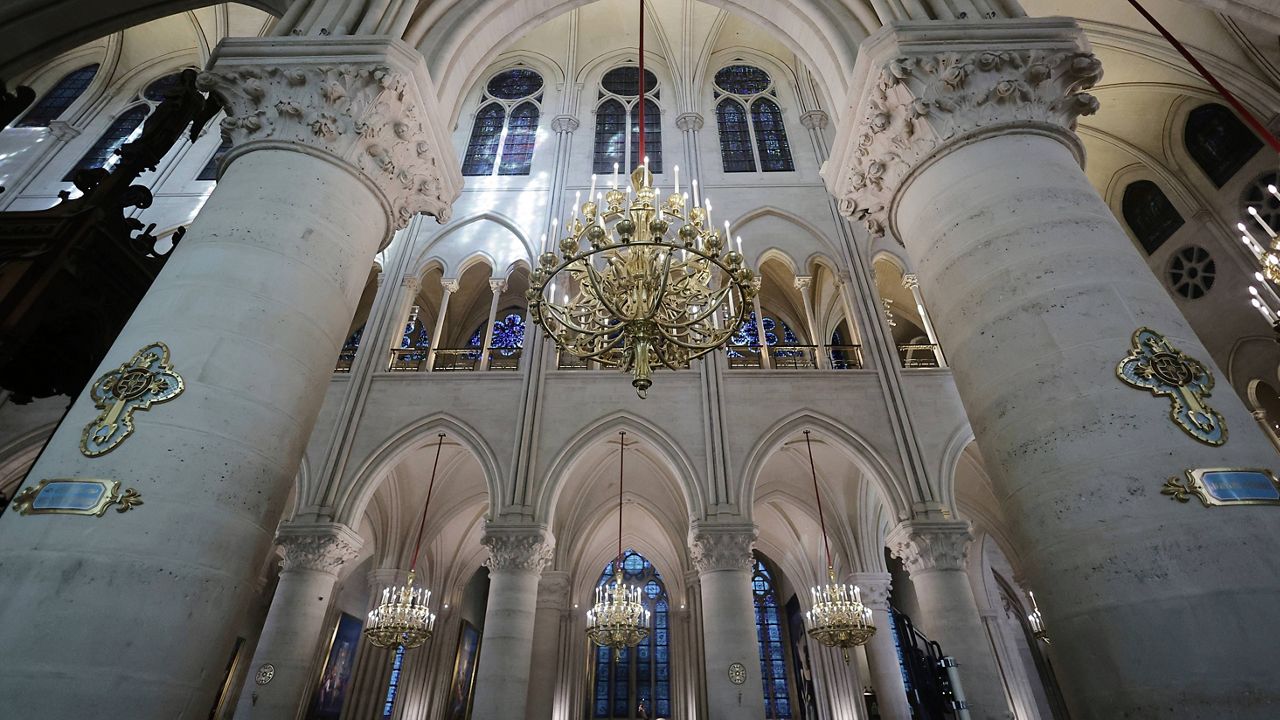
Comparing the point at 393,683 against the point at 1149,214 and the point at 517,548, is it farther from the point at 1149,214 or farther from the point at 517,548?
the point at 1149,214

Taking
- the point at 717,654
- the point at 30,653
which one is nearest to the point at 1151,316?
the point at 30,653

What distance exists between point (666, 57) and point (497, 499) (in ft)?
39.9

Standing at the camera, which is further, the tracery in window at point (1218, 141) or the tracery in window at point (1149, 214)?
the tracery in window at point (1149, 214)

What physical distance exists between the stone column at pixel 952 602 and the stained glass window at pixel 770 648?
7.03 meters

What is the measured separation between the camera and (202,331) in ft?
11.7

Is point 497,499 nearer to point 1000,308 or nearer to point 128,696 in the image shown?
point 128,696

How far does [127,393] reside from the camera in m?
3.32

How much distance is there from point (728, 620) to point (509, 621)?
292cm

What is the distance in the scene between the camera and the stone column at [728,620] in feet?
25.4

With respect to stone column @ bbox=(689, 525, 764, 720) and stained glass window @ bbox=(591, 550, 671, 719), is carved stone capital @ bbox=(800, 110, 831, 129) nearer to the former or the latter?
stone column @ bbox=(689, 525, 764, 720)

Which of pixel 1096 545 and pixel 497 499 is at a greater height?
pixel 497 499

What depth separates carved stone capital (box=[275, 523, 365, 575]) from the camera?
895 centimetres

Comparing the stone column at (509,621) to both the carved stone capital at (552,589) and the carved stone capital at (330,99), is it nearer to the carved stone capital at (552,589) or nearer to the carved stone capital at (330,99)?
the carved stone capital at (552,589)

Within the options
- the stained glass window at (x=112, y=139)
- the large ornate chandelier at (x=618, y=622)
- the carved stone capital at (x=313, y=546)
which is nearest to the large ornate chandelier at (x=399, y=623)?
the carved stone capital at (x=313, y=546)
